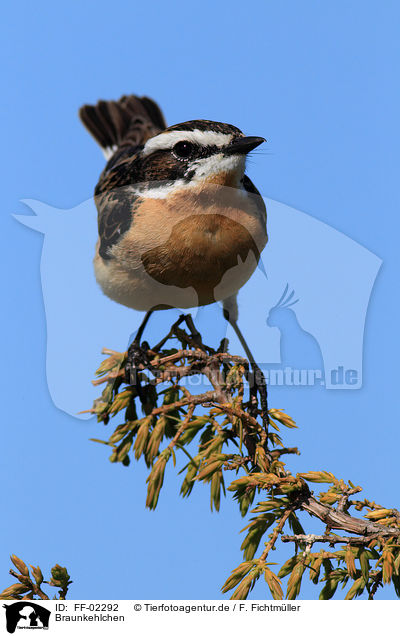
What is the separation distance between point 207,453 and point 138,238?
4.81 ft

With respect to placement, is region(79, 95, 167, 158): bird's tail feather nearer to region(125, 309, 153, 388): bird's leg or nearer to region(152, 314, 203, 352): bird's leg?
region(125, 309, 153, 388): bird's leg

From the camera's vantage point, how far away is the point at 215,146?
12.7 feet

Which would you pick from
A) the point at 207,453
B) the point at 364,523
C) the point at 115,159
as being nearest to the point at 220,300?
the point at 207,453

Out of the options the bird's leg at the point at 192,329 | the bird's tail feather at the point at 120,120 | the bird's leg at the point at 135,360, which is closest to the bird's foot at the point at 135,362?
the bird's leg at the point at 135,360

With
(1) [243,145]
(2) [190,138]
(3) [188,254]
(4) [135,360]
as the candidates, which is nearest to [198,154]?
(2) [190,138]

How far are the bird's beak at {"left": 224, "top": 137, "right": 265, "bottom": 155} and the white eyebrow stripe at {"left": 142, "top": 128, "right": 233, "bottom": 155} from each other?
2.3 inches

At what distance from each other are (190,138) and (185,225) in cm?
49

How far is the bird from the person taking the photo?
3946mm

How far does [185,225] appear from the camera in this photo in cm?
408

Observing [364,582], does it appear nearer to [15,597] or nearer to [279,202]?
[15,597]

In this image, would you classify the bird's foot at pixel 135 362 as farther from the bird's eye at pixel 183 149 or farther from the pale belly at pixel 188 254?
the bird's eye at pixel 183 149

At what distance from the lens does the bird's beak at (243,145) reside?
3684 mm
